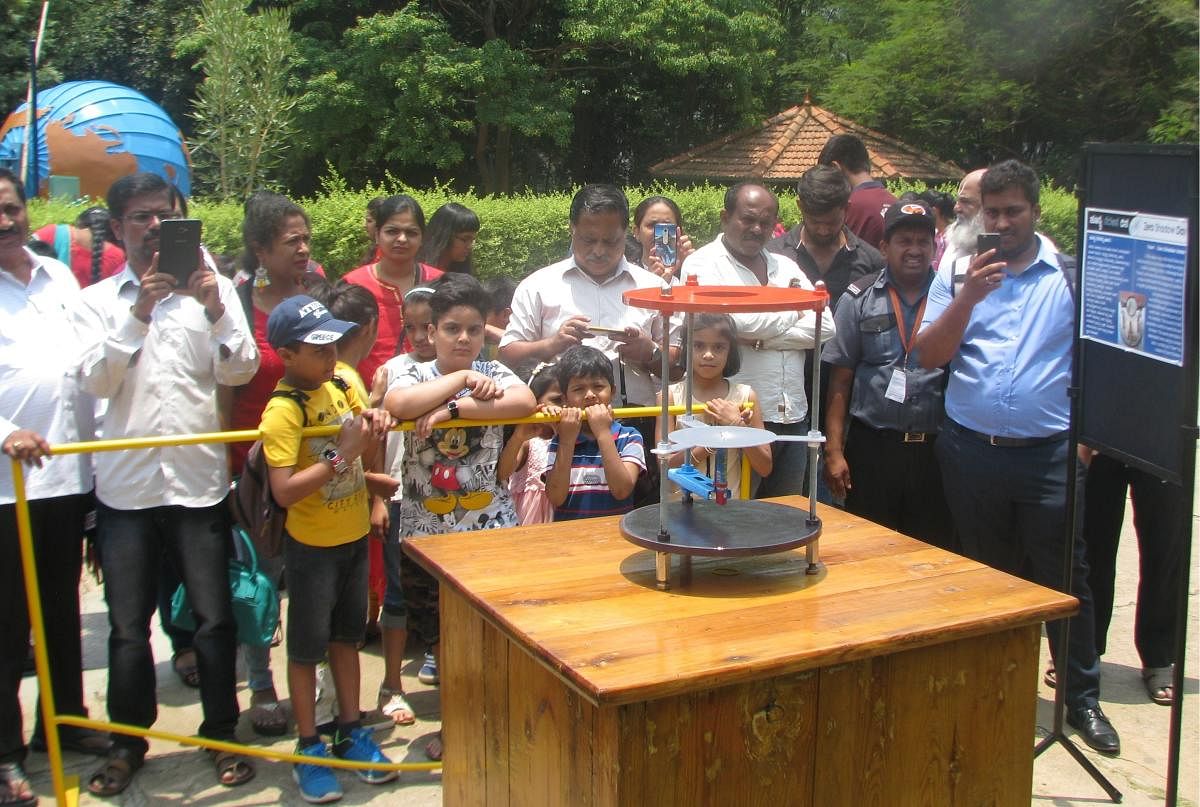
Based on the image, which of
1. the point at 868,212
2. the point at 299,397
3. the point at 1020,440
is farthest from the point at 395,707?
the point at 868,212

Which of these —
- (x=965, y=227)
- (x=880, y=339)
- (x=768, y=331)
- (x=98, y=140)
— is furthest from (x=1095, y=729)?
(x=98, y=140)

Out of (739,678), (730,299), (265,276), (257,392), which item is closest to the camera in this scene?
(739,678)

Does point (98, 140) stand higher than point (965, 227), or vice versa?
point (98, 140)

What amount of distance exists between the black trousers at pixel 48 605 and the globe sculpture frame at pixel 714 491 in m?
1.95

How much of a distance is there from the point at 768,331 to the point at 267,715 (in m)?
2.40

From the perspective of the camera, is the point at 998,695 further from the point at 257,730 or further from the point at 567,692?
the point at 257,730

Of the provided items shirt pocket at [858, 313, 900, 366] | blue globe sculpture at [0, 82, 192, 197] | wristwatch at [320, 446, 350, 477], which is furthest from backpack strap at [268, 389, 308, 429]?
blue globe sculpture at [0, 82, 192, 197]

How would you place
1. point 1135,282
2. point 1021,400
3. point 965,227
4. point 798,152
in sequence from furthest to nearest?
point 798,152 → point 965,227 → point 1021,400 → point 1135,282

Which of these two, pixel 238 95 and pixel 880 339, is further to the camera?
pixel 238 95

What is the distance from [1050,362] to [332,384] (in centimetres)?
250

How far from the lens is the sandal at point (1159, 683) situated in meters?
4.62

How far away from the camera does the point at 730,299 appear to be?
2.71 m

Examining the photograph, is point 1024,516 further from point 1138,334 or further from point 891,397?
point 1138,334

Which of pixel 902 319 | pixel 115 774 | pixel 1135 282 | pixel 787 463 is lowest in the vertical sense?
pixel 115 774
